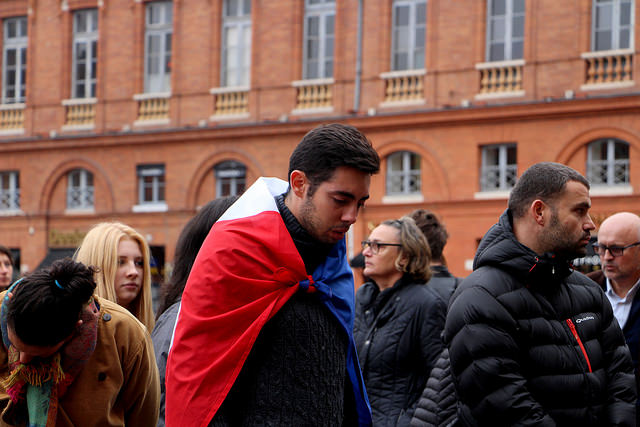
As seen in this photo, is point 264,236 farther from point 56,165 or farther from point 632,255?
point 56,165

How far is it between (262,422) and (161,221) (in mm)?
24668

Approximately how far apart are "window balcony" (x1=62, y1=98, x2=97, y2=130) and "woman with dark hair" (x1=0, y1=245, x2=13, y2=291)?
21.3 metres

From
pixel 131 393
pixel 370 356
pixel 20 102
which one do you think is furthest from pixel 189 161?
pixel 131 393

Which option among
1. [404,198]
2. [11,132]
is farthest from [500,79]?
[11,132]

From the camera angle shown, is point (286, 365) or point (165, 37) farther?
point (165, 37)

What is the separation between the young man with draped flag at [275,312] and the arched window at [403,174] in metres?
21.4

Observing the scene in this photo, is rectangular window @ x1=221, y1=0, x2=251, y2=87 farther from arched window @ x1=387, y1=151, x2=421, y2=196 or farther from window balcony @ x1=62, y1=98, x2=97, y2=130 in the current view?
arched window @ x1=387, y1=151, x2=421, y2=196

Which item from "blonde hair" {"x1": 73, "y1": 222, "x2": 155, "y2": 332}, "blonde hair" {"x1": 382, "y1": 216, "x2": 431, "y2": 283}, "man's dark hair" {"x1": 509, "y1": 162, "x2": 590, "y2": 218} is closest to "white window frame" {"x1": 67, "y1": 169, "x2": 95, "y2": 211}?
"blonde hair" {"x1": 382, "y1": 216, "x2": 431, "y2": 283}

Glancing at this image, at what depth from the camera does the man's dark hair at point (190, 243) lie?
5.05m

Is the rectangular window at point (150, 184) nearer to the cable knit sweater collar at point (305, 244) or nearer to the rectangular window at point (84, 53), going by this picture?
the rectangular window at point (84, 53)

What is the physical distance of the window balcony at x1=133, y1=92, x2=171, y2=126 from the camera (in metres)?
28.1

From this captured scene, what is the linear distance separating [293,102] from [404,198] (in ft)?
14.2

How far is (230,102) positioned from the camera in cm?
2722

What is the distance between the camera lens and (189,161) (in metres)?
27.5
